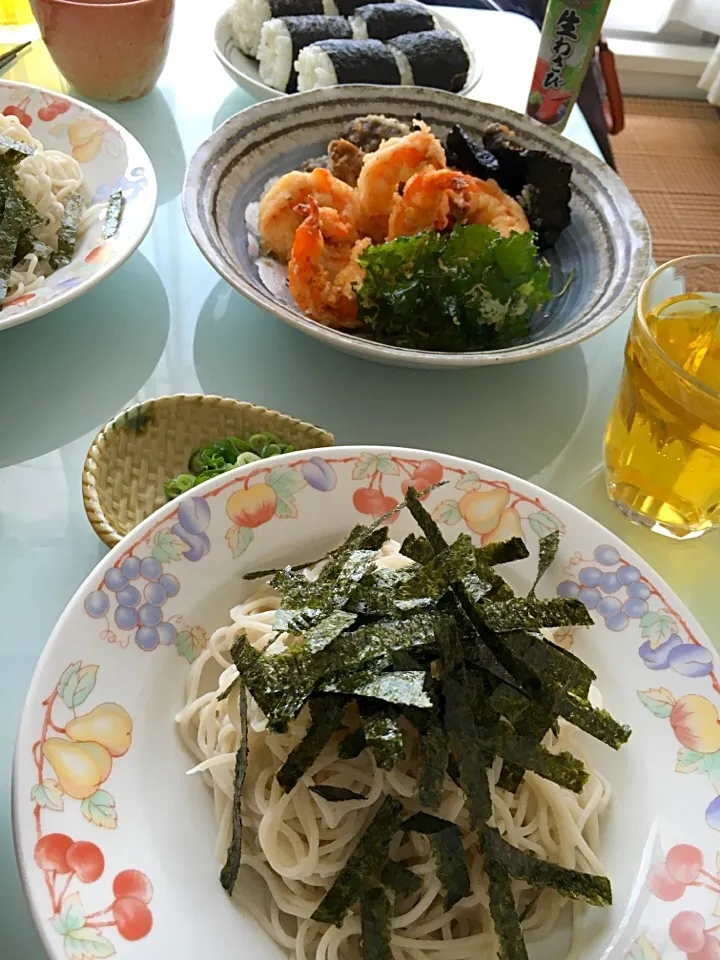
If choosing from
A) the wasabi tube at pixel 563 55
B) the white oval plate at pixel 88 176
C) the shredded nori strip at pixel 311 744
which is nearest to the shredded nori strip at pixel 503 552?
the shredded nori strip at pixel 311 744

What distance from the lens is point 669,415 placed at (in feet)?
3.32

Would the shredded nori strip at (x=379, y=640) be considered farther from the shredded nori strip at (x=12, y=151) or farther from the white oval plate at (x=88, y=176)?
the shredded nori strip at (x=12, y=151)

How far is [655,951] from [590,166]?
133 centimetres

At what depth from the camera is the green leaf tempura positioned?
1.23 meters

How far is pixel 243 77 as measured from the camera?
174 centimetres

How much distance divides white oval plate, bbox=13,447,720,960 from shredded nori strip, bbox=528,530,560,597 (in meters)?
0.02

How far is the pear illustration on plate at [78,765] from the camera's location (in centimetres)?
66

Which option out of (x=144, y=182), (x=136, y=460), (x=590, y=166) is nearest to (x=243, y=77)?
(x=144, y=182)

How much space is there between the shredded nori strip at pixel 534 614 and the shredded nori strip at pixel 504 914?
0.68 feet

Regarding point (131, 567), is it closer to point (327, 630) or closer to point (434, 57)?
point (327, 630)

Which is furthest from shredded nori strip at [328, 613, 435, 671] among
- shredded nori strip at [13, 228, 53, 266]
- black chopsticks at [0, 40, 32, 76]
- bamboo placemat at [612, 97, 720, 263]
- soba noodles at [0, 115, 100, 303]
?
bamboo placemat at [612, 97, 720, 263]

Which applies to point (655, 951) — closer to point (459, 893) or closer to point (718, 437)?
point (459, 893)

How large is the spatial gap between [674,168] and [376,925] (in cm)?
391

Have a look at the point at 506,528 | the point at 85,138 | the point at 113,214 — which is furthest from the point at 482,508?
the point at 85,138
